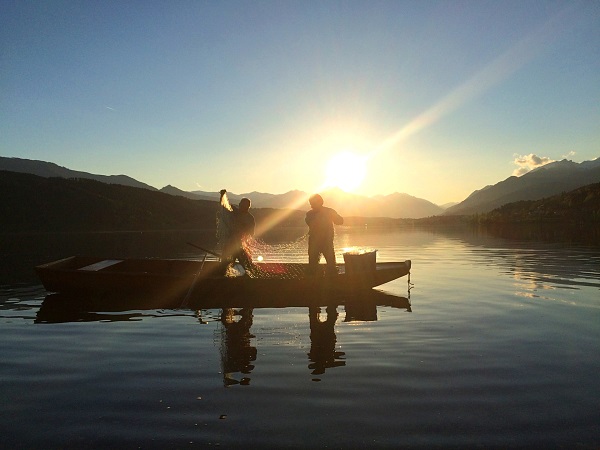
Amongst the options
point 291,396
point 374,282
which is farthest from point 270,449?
point 374,282

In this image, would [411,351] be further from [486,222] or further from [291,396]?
[486,222]

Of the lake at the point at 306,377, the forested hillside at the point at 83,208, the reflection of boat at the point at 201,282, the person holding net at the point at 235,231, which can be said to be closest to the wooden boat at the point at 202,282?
the reflection of boat at the point at 201,282

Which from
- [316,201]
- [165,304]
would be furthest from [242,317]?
[316,201]

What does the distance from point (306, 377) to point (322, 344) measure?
271 centimetres

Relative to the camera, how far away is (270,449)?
5.88m

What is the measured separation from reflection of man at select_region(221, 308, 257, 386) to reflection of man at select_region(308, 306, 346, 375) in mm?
1462

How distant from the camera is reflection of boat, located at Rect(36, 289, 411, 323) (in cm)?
1592

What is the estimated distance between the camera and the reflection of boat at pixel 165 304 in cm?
1592

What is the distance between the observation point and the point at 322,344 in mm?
11398

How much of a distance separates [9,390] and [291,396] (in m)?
5.49

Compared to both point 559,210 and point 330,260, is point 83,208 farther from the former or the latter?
point 559,210

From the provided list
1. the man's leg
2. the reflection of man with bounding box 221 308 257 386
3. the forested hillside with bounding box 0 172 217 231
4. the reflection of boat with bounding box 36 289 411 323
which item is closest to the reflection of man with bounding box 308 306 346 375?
the reflection of boat with bounding box 36 289 411 323

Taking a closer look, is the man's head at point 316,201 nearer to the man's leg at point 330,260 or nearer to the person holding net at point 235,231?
the man's leg at point 330,260

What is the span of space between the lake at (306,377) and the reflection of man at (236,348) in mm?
65
